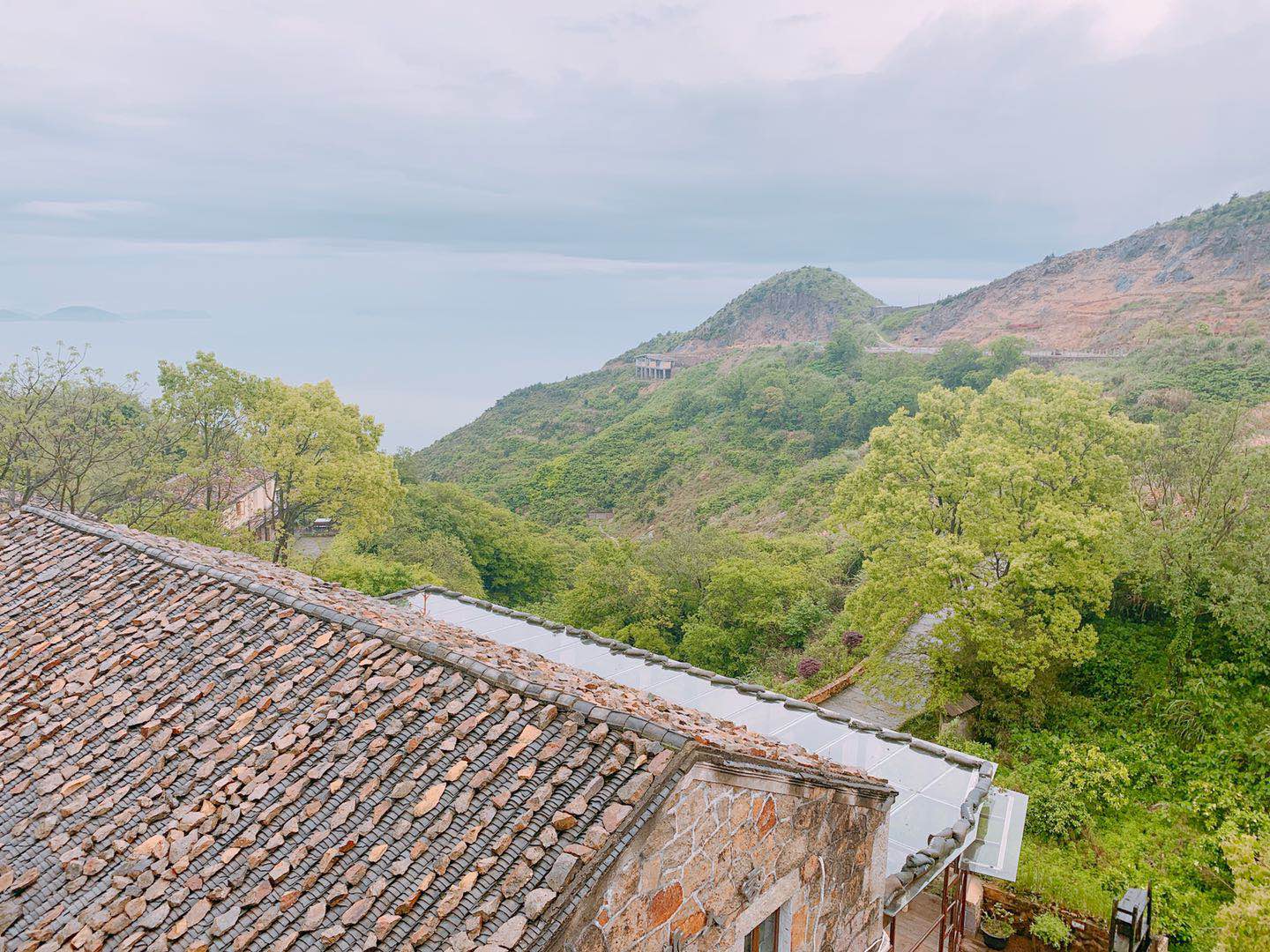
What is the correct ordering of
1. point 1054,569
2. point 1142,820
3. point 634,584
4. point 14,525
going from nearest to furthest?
point 14,525, point 1142,820, point 1054,569, point 634,584

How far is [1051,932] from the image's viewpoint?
12.4 metres

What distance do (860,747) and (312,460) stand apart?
20268 mm

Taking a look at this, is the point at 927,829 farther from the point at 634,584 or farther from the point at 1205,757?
the point at 634,584

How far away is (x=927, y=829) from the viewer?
9.24 meters

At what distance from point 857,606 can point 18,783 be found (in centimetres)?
1642

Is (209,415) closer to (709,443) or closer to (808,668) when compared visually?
(808,668)

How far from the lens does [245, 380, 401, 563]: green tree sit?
24781mm

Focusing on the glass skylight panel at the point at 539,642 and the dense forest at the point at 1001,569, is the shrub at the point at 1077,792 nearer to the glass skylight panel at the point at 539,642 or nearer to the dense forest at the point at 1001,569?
the dense forest at the point at 1001,569

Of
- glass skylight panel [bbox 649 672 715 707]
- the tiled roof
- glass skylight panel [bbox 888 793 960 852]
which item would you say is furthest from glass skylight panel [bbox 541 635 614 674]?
glass skylight panel [bbox 888 793 960 852]

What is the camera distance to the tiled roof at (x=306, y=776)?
470 cm

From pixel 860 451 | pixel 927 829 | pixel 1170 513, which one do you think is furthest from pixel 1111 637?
pixel 860 451

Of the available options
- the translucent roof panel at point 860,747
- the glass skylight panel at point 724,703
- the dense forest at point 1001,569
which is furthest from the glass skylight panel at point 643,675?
the dense forest at point 1001,569

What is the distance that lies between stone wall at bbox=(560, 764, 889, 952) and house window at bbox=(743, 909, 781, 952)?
9cm

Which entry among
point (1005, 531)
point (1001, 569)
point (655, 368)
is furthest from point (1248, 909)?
point (655, 368)
